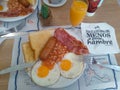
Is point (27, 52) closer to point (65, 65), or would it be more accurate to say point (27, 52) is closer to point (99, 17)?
point (65, 65)

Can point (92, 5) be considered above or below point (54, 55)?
above

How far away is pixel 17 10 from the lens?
89cm

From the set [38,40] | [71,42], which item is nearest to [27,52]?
[38,40]

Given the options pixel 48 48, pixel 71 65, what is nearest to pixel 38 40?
pixel 48 48

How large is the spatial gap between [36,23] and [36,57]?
0.71 feet

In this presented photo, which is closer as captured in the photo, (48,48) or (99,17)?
(48,48)

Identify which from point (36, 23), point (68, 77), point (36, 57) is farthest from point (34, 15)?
point (68, 77)

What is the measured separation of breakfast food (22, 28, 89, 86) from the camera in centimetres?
70

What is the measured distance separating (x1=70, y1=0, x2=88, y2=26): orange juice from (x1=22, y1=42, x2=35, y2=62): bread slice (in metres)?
0.23

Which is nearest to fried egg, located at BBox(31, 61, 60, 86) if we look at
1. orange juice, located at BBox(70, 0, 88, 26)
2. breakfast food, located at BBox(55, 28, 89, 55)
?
breakfast food, located at BBox(55, 28, 89, 55)

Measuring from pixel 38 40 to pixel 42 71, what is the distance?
14 cm

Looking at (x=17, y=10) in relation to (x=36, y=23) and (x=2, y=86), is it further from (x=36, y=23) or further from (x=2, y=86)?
(x=2, y=86)

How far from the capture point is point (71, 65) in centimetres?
73

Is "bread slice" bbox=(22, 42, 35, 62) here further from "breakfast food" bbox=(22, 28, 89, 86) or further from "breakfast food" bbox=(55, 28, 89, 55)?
"breakfast food" bbox=(55, 28, 89, 55)
